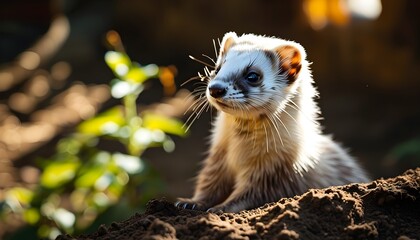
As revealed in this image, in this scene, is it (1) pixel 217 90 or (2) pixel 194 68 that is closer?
(1) pixel 217 90

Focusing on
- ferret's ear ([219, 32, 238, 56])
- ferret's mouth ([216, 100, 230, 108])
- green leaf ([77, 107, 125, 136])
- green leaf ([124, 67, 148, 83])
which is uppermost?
ferret's ear ([219, 32, 238, 56])

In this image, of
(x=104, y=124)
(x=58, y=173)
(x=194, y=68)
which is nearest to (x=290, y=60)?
(x=104, y=124)

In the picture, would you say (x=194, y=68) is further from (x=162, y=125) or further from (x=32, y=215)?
(x=32, y=215)

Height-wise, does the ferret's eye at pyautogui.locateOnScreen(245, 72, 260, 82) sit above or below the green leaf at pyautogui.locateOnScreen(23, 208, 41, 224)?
above

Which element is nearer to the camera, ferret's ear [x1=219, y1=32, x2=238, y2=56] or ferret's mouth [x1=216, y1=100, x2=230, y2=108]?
ferret's mouth [x1=216, y1=100, x2=230, y2=108]

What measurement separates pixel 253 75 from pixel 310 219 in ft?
5.28

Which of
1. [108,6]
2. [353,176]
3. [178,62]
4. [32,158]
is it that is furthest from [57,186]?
[108,6]

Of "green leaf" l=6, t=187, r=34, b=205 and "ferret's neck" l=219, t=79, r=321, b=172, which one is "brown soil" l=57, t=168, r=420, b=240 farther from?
"green leaf" l=6, t=187, r=34, b=205

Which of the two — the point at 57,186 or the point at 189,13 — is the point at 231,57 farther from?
the point at 189,13

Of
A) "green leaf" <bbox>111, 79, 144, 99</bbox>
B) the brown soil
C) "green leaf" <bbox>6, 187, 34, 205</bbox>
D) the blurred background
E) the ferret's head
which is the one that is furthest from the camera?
the blurred background

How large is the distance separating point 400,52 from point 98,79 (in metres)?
4.27

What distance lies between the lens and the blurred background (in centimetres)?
859

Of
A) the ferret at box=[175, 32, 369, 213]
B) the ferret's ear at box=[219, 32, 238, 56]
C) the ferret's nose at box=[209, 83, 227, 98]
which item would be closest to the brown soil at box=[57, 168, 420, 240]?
the ferret's nose at box=[209, 83, 227, 98]

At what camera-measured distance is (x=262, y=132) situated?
15.7ft
